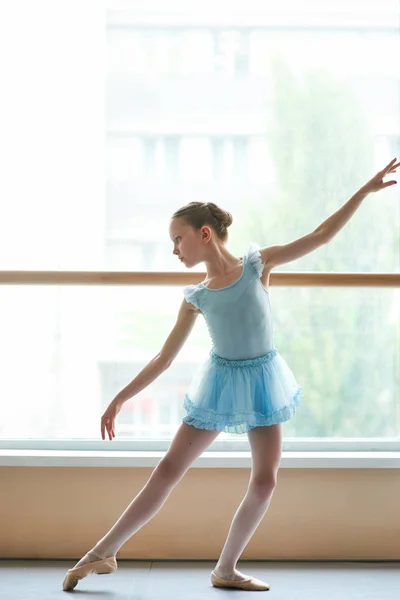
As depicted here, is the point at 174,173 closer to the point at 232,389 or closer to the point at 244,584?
the point at 232,389

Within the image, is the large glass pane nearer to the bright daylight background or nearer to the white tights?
the bright daylight background

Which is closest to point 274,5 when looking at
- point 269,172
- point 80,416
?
point 269,172

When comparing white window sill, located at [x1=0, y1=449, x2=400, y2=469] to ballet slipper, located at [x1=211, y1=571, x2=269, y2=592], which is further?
white window sill, located at [x1=0, y1=449, x2=400, y2=469]

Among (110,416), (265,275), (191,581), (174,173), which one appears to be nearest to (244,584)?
(191,581)

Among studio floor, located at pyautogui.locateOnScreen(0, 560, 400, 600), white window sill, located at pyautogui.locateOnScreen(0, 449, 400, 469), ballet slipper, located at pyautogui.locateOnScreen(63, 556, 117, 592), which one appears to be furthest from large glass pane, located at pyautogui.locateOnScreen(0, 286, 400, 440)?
ballet slipper, located at pyautogui.locateOnScreen(63, 556, 117, 592)

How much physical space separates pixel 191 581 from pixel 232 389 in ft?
1.51

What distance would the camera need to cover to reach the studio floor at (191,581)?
5.91 ft

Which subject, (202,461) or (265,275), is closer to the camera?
(265,275)

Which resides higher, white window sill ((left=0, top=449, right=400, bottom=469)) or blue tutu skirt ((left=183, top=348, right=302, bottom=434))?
blue tutu skirt ((left=183, top=348, right=302, bottom=434))

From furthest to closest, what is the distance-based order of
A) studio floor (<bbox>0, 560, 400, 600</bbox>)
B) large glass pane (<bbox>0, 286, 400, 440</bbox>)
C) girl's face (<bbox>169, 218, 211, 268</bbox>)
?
large glass pane (<bbox>0, 286, 400, 440</bbox>) → girl's face (<bbox>169, 218, 211, 268</bbox>) → studio floor (<bbox>0, 560, 400, 600</bbox>)

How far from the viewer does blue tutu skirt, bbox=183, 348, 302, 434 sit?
1838 mm

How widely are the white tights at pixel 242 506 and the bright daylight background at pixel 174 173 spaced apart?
0.44 m

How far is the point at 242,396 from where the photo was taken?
183cm

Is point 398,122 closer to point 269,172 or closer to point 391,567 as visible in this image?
point 269,172
